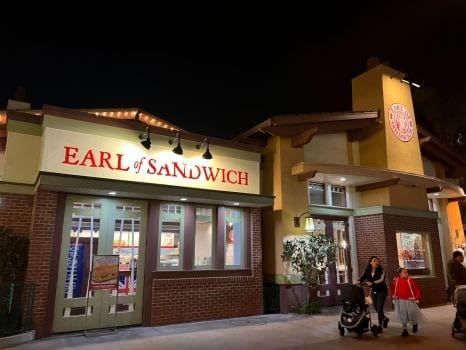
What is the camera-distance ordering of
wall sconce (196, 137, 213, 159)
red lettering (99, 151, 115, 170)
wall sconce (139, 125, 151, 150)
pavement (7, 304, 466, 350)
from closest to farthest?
pavement (7, 304, 466, 350)
red lettering (99, 151, 115, 170)
wall sconce (139, 125, 151, 150)
wall sconce (196, 137, 213, 159)

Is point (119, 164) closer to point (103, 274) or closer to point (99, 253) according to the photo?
point (99, 253)

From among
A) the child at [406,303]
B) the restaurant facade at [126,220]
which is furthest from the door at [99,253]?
the child at [406,303]

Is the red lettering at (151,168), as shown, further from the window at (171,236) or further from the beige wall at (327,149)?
the beige wall at (327,149)

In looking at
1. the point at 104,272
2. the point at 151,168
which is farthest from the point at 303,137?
the point at 104,272

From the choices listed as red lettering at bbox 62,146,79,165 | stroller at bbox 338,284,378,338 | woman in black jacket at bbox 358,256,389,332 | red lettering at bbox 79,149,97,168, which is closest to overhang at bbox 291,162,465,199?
woman in black jacket at bbox 358,256,389,332

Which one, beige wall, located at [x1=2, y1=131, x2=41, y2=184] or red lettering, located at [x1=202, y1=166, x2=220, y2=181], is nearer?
beige wall, located at [x1=2, y1=131, x2=41, y2=184]

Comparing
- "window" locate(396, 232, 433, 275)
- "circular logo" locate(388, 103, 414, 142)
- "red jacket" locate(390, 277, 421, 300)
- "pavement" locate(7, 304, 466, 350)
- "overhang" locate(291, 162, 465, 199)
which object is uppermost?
"circular logo" locate(388, 103, 414, 142)

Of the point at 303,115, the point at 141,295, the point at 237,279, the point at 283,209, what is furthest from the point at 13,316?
the point at 303,115

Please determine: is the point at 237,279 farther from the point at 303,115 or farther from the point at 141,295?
the point at 303,115

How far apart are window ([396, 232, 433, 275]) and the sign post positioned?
9.84 m

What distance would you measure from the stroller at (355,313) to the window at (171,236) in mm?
4271

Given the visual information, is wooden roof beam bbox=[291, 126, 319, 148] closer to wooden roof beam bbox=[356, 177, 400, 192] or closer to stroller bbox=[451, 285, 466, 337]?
wooden roof beam bbox=[356, 177, 400, 192]

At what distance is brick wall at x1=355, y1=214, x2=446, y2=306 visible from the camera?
1244 cm

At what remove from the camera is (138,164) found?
30.9 feet
